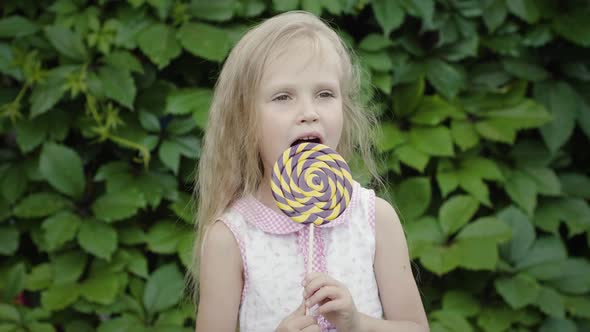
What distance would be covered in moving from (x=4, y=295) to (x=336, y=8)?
A: 1722 millimetres

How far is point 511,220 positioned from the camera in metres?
3.10

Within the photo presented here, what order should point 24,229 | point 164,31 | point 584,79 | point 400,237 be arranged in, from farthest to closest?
point 584,79 < point 24,229 < point 164,31 < point 400,237

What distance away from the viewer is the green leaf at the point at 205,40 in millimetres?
2709

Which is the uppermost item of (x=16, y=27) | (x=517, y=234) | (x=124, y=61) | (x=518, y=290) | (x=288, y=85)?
(x=288, y=85)

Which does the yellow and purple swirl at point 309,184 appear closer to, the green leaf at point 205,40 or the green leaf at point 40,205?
the green leaf at point 205,40

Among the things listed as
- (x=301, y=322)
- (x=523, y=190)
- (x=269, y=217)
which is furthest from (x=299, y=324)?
(x=523, y=190)

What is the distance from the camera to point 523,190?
10.3ft

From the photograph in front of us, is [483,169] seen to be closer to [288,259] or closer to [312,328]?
[288,259]

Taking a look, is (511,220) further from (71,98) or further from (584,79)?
(71,98)

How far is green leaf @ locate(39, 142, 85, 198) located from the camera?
279 centimetres

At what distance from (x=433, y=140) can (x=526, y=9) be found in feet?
2.33

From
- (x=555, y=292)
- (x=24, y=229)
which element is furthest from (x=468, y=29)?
(x=24, y=229)

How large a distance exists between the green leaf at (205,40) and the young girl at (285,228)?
872 mm

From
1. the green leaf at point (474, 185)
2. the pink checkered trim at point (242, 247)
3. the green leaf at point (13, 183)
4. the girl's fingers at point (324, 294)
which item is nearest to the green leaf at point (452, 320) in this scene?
the green leaf at point (474, 185)
